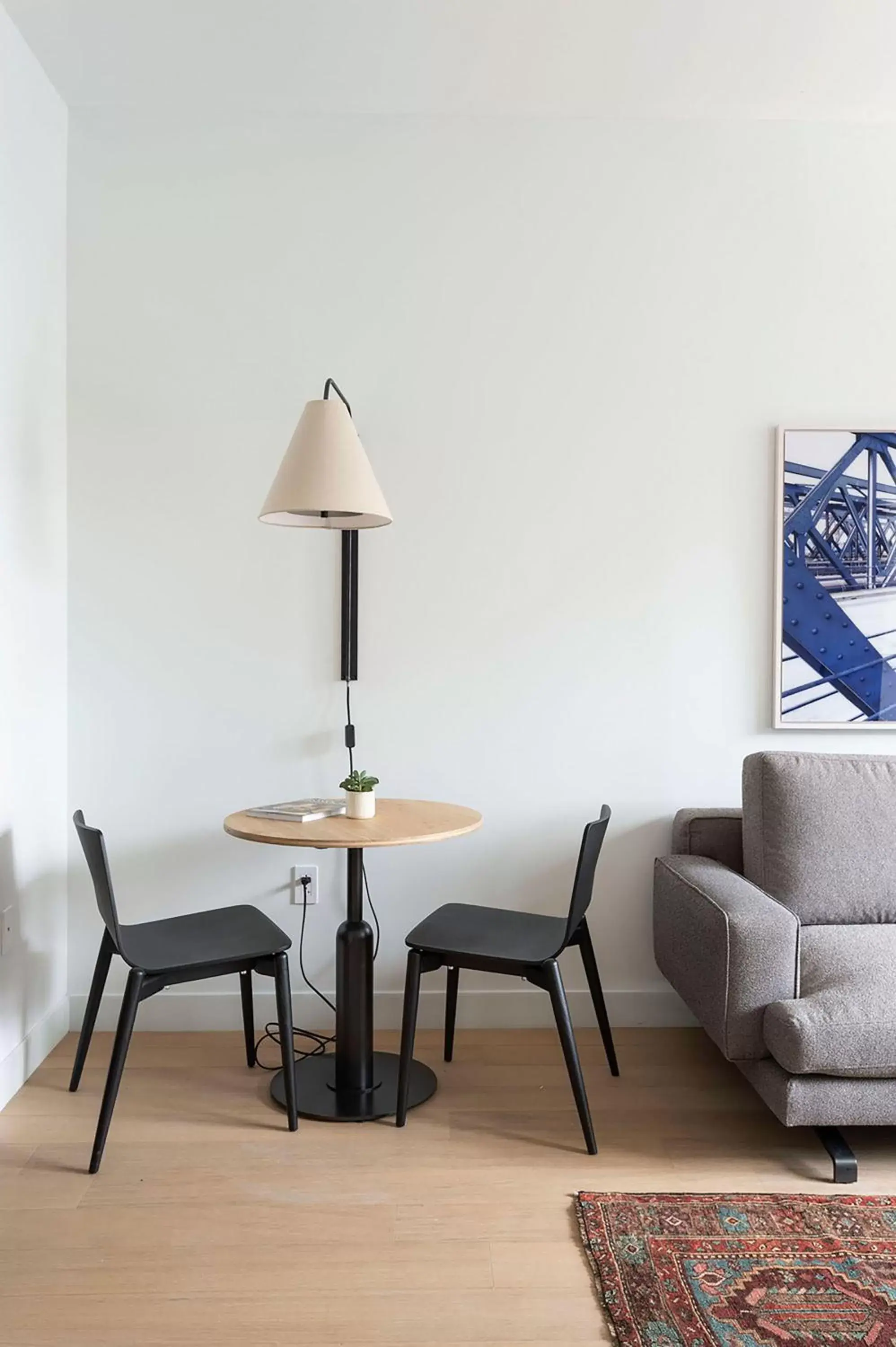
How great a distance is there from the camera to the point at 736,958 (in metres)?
2.36

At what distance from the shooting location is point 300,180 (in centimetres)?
311

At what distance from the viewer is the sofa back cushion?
9.00 ft

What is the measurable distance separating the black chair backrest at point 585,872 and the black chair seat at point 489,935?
0.05 meters

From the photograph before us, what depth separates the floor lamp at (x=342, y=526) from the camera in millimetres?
2547

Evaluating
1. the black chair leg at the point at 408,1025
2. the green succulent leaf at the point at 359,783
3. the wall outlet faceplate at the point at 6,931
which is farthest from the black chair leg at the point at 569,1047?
the wall outlet faceplate at the point at 6,931

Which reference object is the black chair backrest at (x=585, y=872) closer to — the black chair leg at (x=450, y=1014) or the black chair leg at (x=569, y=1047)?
the black chair leg at (x=569, y=1047)

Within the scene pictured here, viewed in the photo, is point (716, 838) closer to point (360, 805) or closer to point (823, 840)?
point (823, 840)

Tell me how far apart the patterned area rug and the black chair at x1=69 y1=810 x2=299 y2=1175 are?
0.84 m

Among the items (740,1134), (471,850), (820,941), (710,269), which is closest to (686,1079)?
(740,1134)

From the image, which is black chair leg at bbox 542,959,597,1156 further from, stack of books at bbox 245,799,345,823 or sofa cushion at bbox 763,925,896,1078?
stack of books at bbox 245,799,345,823

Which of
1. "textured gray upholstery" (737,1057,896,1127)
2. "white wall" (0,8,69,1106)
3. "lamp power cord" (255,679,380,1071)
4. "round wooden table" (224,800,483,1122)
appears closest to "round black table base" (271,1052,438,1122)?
"round wooden table" (224,800,483,1122)

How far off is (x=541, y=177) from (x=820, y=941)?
89.9 inches

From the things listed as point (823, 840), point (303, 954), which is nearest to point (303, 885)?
point (303, 954)

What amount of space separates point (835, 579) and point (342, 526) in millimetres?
1475
